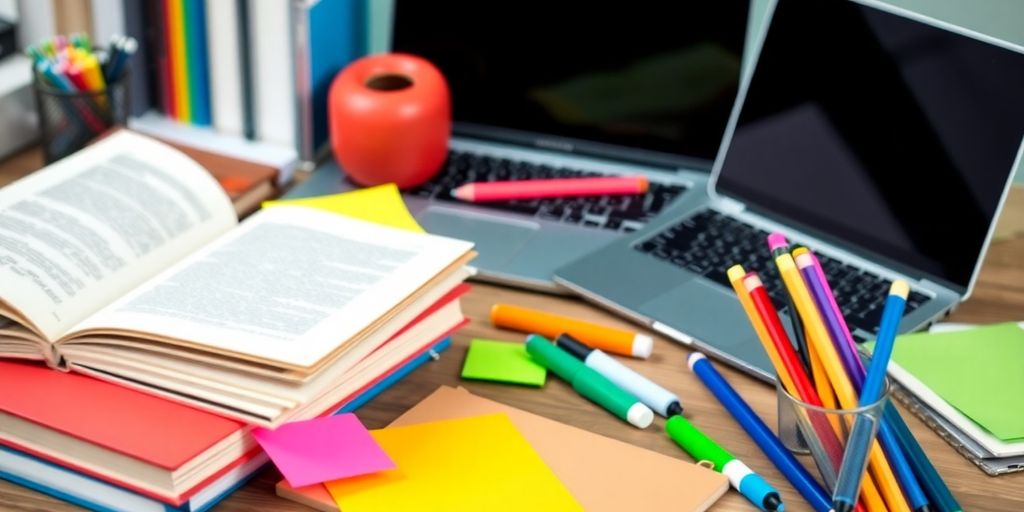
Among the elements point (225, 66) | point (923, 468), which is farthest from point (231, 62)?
point (923, 468)

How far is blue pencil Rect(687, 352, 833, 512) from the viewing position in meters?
0.87

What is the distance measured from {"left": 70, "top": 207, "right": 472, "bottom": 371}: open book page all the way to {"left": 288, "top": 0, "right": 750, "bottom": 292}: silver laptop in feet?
0.70

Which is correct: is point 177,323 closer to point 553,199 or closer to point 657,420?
point 657,420

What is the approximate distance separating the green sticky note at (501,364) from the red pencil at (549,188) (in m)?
0.26

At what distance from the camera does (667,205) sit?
4.18 feet

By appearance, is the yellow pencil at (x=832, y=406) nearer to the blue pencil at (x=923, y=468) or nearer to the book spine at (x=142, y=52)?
the blue pencil at (x=923, y=468)

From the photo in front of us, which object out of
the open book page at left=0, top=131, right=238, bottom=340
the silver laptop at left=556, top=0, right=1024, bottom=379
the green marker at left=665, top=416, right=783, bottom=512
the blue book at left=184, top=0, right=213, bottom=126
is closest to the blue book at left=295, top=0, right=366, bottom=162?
the blue book at left=184, top=0, right=213, bottom=126

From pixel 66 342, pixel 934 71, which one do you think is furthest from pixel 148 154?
pixel 934 71

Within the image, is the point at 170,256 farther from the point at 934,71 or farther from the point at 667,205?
the point at 934,71

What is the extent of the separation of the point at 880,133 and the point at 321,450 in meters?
0.58

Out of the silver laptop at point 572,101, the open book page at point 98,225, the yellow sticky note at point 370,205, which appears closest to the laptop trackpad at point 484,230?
the silver laptop at point 572,101

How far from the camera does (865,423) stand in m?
0.82

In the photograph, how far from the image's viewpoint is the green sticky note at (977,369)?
0.93 m

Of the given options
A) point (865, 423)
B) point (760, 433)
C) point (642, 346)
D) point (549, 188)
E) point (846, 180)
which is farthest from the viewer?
point (549, 188)
